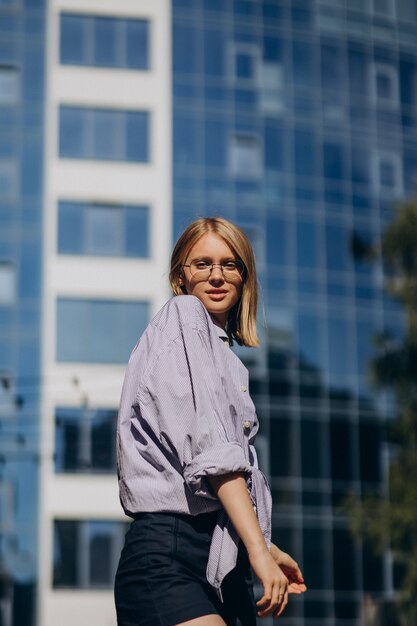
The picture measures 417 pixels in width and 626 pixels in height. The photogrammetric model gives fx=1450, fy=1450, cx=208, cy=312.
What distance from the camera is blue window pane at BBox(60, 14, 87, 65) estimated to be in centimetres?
3881

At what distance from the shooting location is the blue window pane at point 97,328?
36.7 metres

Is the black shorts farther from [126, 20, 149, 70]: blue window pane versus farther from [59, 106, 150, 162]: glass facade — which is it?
[126, 20, 149, 70]: blue window pane

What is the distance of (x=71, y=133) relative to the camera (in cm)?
3825

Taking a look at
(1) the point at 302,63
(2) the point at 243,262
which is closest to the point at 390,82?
(1) the point at 302,63

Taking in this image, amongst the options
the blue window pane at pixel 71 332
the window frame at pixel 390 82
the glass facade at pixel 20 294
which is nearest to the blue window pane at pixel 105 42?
the glass facade at pixel 20 294

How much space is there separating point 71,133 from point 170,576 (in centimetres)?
3577

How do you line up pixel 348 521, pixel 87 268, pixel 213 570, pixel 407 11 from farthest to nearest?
1. pixel 407 11
2. pixel 87 268
3. pixel 348 521
4. pixel 213 570

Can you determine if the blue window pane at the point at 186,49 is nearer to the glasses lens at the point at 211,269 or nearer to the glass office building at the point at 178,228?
the glass office building at the point at 178,228

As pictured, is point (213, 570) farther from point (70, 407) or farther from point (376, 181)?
point (376, 181)

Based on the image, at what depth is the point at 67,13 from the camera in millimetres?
39312

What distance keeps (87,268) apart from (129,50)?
252 inches

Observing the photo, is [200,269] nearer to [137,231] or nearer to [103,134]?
[137,231]

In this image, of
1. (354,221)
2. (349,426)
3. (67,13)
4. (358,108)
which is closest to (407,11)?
(358,108)

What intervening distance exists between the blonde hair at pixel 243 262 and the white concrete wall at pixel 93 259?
31763mm
